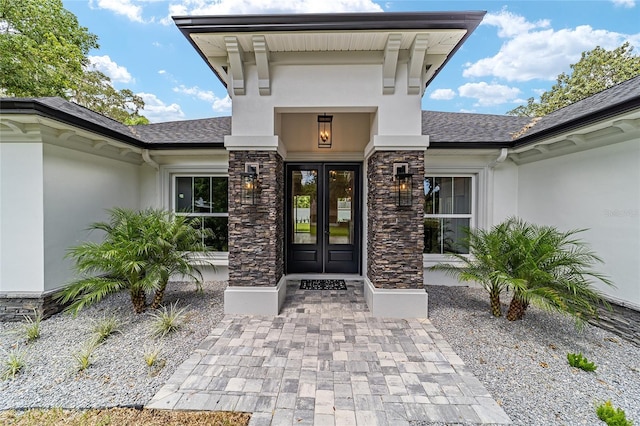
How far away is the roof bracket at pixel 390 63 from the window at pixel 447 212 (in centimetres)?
272

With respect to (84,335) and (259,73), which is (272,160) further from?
(84,335)

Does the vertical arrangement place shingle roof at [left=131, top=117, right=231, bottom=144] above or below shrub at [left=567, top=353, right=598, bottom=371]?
above

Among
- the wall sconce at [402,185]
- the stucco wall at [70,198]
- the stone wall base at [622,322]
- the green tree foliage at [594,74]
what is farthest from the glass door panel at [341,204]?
the green tree foliage at [594,74]

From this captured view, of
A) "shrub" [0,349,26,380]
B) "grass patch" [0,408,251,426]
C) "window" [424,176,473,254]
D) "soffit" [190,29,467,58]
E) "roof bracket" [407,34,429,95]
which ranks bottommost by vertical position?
"grass patch" [0,408,251,426]

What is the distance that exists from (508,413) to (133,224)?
547cm

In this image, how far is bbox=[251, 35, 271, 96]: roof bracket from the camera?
388 centimetres

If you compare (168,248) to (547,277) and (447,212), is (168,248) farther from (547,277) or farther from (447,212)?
(447,212)

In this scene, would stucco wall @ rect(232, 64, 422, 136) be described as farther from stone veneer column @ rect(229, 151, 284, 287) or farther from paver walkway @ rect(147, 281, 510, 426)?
paver walkway @ rect(147, 281, 510, 426)

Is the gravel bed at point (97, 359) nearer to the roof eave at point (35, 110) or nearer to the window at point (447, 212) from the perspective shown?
the roof eave at point (35, 110)

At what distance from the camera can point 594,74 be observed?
14.2 metres

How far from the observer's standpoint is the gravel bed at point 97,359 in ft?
8.20

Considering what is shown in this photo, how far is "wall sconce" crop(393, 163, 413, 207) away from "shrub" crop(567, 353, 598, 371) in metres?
2.67

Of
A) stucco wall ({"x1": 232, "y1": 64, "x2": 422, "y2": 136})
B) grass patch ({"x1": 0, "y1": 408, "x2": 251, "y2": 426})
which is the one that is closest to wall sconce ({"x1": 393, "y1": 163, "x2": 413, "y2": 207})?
stucco wall ({"x1": 232, "y1": 64, "x2": 422, "y2": 136})

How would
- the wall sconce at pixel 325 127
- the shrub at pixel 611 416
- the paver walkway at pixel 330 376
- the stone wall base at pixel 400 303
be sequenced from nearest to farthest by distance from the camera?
the shrub at pixel 611 416 < the paver walkway at pixel 330 376 < the stone wall base at pixel 400 303 < the wall sconce at pixel 325 127
